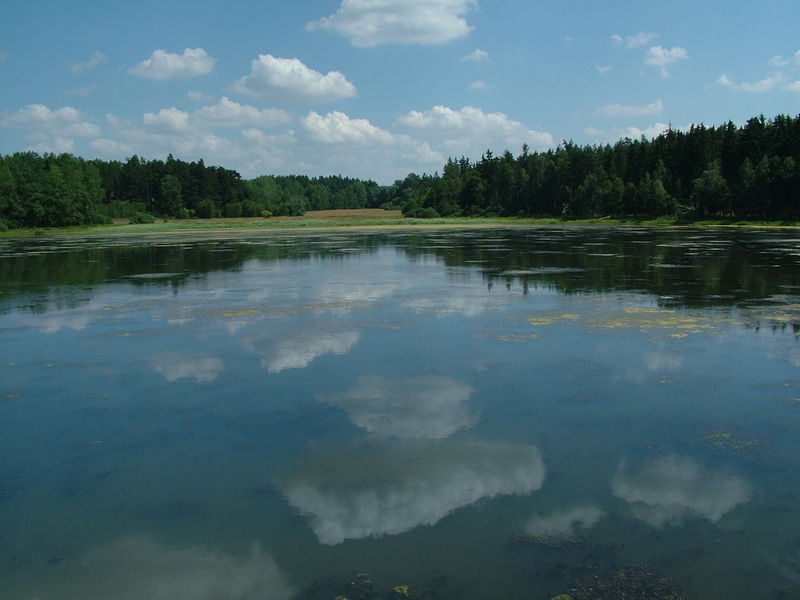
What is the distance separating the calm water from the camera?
21.3 feet

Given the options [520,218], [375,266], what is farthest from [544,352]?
[520,218]

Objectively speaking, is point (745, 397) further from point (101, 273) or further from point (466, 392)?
point (101, 273)

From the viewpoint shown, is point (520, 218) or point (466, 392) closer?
point (466, 392)

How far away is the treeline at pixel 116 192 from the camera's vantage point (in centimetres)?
10310

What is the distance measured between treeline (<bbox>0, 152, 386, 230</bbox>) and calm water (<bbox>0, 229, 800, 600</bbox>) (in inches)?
3772

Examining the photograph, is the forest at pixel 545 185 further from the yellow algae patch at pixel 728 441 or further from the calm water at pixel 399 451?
the yellow algae patch at pixel 728 441

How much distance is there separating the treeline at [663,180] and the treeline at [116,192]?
49.1 metres

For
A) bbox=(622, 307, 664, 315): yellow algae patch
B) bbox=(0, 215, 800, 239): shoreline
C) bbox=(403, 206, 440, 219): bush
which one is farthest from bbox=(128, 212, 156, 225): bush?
A: bbox=(622, 307, 664, 315): yellow algae patch

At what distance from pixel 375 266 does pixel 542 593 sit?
31570 mm

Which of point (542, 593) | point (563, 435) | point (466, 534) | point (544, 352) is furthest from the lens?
point (544, 352)

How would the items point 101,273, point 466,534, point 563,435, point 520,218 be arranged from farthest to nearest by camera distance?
1. point 520,218
2. point 101,273
3. point 563,435
4. point 466,534

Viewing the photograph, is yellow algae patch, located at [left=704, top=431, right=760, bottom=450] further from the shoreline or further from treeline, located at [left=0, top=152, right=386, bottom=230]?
treeline, located at [left=0, top=152, right=386, bottom=230]

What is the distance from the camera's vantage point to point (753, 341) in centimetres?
1584

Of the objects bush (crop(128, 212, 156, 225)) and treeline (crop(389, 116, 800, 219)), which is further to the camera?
bush (crop(128, 212, 156, 225))
